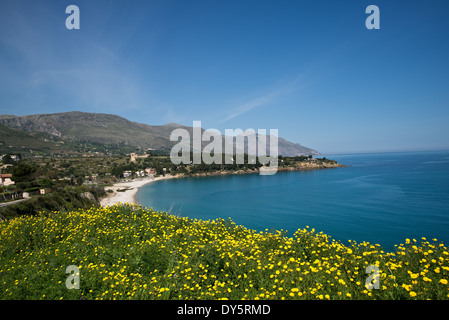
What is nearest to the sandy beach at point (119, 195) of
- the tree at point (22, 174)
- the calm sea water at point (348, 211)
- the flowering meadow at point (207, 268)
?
the calm sea water at point (348, 211)

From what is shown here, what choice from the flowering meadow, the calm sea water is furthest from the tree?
the flowering meadow

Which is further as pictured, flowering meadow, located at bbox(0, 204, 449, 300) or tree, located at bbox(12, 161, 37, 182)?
tree, located at bbox(12, 161, 37, 182)

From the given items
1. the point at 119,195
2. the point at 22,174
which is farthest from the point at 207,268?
the point at 119,195

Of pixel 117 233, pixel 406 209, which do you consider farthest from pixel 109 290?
pixel 406 209

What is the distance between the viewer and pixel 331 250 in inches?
216

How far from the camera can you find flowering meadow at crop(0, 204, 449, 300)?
3691mm

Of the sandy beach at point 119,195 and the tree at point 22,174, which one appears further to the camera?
the sandy beach at point 119,195

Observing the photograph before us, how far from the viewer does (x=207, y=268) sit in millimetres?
4973

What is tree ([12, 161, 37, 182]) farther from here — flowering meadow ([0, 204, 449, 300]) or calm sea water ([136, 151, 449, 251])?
flowering meadow ([0, 204, 449, 300])

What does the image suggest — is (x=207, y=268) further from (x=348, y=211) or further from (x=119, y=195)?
(x=119, y=195)

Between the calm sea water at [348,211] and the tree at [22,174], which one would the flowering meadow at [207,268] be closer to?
the calm sea water at [348,211]

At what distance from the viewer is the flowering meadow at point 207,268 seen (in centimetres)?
369

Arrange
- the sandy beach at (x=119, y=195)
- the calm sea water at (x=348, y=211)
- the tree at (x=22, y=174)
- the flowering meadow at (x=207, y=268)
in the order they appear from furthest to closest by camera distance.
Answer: the sandy beach at (x=119, y=195) → the tree at (x=22, y=174) → the calm sea water at (x=348, y=211) → the flowering meadow at (x=207, y=268)
